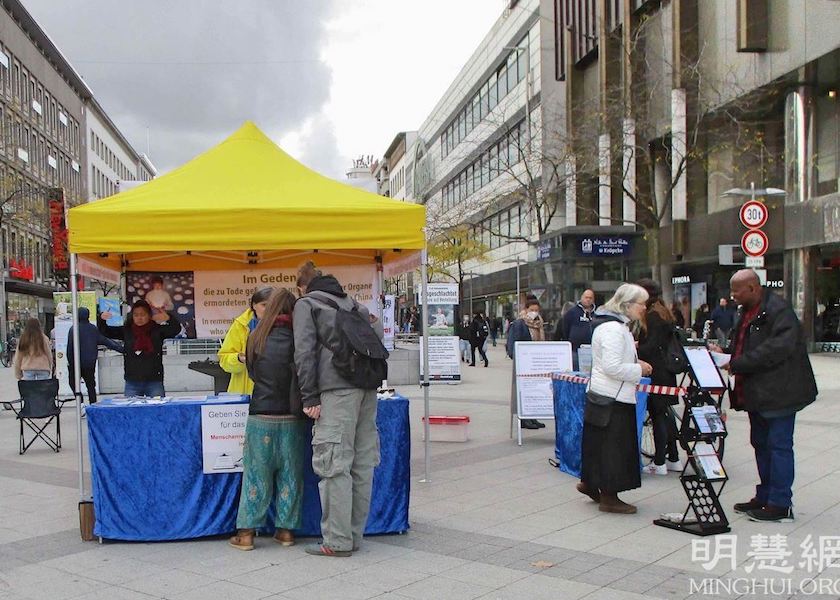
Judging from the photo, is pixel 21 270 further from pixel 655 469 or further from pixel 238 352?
pixel 655 469

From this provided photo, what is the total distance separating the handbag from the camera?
643 cm

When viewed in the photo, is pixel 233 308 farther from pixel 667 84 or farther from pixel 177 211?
pixel 667 84

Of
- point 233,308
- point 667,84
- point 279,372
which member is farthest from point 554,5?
point 279,372

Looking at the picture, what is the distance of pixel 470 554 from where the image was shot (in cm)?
564

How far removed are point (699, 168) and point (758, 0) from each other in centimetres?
750

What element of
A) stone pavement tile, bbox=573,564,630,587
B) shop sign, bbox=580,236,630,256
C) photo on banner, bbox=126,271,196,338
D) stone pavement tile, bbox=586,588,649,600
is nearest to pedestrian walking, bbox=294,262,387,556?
stone pavement tile, bbox=573,564,630,587

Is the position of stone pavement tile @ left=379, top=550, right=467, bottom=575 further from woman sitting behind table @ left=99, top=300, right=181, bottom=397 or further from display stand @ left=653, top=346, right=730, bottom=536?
woman sitting behind table @ left=99, top=300, right=181, bottom=397

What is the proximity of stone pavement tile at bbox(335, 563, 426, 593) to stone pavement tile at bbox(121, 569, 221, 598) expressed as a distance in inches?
33.1

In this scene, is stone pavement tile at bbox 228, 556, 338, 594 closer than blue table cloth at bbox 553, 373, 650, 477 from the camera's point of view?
Yes

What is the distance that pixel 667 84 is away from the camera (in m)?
31.7

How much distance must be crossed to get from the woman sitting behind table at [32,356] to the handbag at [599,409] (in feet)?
27.6

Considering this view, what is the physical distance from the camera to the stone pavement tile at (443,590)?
4.77 meters

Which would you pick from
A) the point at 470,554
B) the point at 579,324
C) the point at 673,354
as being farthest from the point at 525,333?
the point at 470,554

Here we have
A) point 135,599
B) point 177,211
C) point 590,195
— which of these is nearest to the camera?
point 135,599
